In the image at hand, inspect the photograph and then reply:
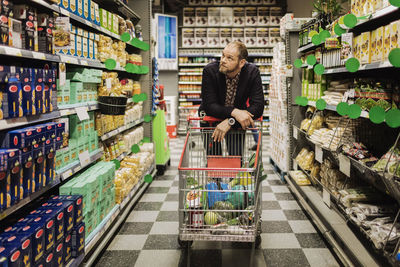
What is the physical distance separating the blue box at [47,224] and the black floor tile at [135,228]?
4.17 ft

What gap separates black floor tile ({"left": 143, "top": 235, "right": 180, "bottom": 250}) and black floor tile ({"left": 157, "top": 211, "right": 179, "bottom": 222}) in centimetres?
40

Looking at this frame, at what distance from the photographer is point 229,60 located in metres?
2.68

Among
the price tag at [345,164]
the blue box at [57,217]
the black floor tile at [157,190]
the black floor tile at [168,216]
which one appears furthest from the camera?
the black floor tile at [157,190]

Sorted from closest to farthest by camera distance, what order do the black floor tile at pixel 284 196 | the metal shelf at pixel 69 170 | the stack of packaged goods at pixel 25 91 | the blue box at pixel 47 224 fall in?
1. the stack of packaged goods at pixel 25 91
2. the blue box at pixel 47 224
3. the metal shelf at pixel 69 170
4. the black floor tile at pixel 284 196

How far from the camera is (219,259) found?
2602 mm

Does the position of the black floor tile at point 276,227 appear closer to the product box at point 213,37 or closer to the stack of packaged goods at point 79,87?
the stack of packaged goods at point 79,87

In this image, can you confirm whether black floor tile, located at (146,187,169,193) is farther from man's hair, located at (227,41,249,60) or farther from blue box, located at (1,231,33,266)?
blue box, located at (1,231,33,266)

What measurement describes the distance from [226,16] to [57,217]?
8974 millimetres

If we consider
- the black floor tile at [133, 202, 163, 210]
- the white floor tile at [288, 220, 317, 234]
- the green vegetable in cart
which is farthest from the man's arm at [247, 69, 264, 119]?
the black floor tile at [133, 202, 163, 210]

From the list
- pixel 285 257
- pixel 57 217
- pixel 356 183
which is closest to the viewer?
pixel 57 217

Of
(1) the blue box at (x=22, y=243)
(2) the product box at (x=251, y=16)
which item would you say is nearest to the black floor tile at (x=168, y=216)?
(1) the blue box at (x=22, y=243)

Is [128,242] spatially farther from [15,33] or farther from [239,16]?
[239,16]

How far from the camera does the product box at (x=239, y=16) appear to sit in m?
9.94

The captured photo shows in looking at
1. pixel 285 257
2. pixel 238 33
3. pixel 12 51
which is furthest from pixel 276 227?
pixel 238 33
